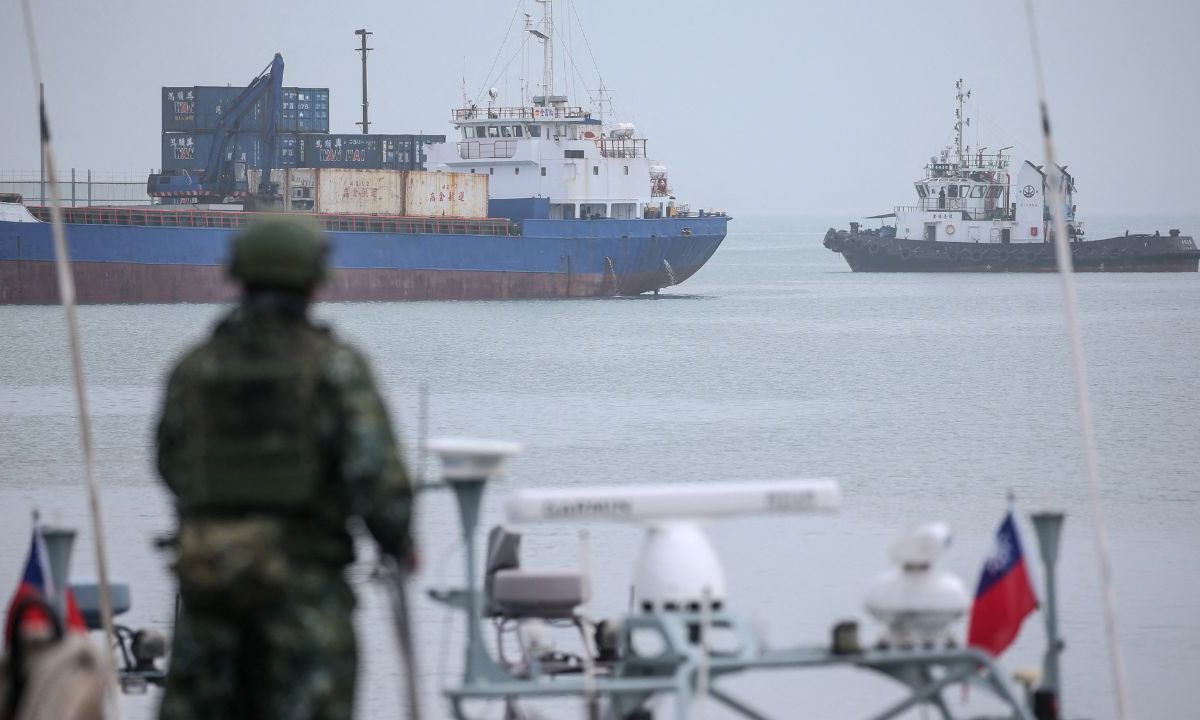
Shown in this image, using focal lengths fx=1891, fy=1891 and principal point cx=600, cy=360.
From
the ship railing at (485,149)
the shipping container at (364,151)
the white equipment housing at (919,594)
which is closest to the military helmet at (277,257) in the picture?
the white equipment housing at (919,594)

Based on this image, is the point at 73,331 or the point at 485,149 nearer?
the point at 73,331

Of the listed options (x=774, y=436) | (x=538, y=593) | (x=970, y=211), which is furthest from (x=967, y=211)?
(x=538, y=593)

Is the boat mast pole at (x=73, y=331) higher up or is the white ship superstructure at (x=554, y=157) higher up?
the white ship superstructure at (x=554, y=157)

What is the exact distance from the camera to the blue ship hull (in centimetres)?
4634

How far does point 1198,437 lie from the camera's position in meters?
26.5

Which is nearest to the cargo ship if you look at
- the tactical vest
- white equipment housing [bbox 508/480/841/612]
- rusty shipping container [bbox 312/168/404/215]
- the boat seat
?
rusty shipping container [bbox 312/168/404/215]

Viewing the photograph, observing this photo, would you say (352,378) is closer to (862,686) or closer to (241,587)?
(241,587)

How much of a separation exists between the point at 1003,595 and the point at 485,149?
46.1 meters

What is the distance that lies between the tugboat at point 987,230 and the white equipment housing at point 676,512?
6535 centimetres

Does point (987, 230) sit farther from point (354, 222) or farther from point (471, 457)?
point (471, 457)

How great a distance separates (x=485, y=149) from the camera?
5150cm

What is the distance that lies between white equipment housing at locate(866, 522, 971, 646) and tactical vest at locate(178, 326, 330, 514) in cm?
235

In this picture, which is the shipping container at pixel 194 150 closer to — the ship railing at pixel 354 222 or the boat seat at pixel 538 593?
the ship railing at pixel 354 222

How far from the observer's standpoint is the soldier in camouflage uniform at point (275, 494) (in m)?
3.32
